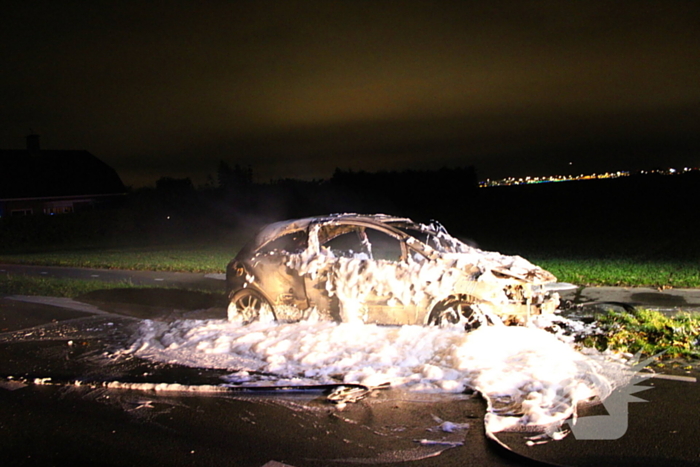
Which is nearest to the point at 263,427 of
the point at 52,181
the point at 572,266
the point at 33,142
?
the point at 572,266

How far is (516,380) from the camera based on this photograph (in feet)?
19.2

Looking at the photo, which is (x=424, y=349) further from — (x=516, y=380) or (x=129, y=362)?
(x=129, y=362)

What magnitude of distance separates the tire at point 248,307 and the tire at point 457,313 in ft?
7.55

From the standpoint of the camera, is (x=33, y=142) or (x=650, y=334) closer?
(x=650, y=334)

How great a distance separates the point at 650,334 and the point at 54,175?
48767 mm

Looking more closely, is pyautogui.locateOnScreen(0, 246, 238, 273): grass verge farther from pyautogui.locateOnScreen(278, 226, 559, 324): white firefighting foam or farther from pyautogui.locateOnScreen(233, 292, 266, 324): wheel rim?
pyautogui.locateOnScreen(278, 226, 559, 324): white firefighting foam

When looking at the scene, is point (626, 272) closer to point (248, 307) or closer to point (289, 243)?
point (289, 243)

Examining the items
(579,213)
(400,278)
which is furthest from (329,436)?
(579,213)

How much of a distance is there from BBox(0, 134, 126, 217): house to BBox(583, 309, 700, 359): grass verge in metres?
43.4

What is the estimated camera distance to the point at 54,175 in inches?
1887

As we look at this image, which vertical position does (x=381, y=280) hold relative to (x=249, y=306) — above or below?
above

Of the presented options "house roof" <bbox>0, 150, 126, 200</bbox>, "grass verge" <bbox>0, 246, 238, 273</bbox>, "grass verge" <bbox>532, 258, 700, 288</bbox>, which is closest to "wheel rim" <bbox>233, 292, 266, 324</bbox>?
"grass verge" <bbox>532, 258, 700, 288</bbox>

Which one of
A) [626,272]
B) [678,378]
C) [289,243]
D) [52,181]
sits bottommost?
[678,378]

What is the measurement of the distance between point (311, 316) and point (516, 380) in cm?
315
